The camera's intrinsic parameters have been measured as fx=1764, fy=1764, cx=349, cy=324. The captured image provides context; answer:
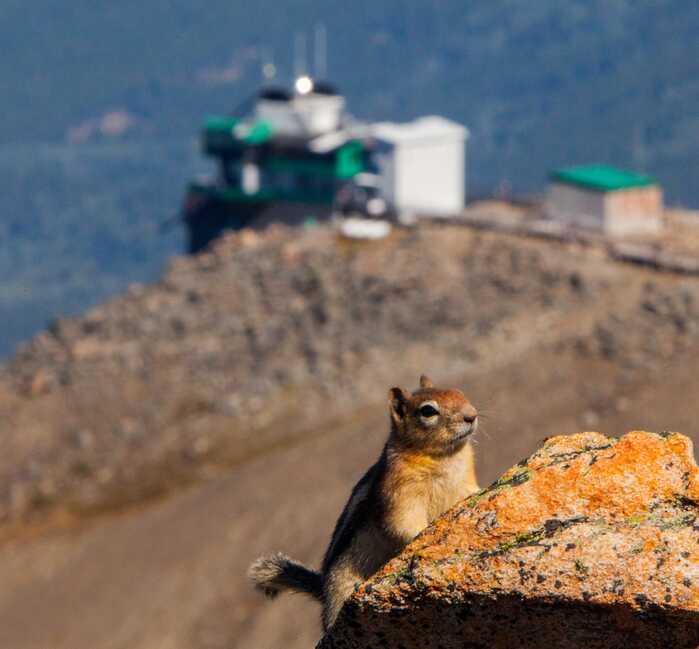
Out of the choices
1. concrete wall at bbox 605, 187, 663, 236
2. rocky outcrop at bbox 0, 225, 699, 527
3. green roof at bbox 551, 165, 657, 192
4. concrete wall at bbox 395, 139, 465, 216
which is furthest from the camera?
concrete wall at bbox 395, 139, 465, 216

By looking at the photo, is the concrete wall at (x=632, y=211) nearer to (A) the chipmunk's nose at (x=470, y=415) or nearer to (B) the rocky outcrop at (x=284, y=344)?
(B) the rocky outcrop at (x=284, y=344)

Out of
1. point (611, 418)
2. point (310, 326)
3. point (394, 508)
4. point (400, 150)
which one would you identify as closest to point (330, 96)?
point (400, 150)

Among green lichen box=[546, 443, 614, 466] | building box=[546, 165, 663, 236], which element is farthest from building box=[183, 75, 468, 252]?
green lichen box=[546, 443, 614, 466]

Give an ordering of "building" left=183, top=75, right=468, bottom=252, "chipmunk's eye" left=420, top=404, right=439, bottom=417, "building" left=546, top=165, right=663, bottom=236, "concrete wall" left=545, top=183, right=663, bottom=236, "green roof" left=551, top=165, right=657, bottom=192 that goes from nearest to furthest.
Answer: "chipmunk's eye" left=420, top=404, right=439, bottom=417 → "concrete wall" left=545, top=183, right=663, bottom=236 → "building" left=546, top=165, right=663, bottom=236 → "green roof" left=551, top=165, right=657, bottom=192 → "building" left=183, top=75, right=468, bottom=252

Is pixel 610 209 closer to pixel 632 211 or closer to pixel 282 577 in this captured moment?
pixel 632 211

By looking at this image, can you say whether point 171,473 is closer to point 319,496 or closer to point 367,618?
point 319,496

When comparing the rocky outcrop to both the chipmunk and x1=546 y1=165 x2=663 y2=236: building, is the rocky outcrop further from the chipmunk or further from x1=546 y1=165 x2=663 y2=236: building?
the chipmunk

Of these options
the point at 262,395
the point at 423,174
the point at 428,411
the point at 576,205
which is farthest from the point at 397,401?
the point at 423,174

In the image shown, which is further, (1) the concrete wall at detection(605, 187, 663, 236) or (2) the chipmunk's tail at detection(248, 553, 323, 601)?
(1) the concrete wall at detection(605, 187, 663, 236)

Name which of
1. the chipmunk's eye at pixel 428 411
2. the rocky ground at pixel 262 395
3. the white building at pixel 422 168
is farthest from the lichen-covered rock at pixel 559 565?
the white building at pixel 422 168
